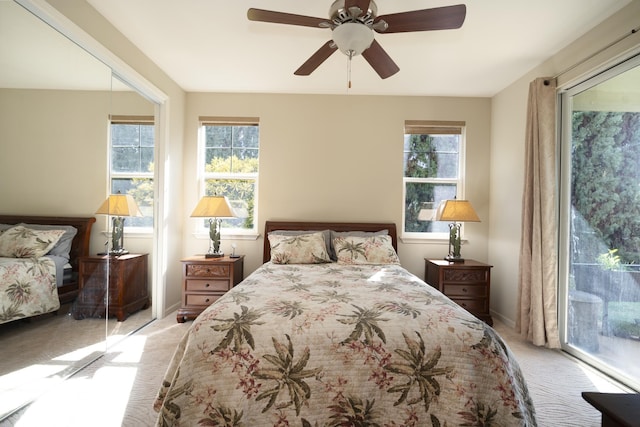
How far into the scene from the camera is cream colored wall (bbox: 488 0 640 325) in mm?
2756

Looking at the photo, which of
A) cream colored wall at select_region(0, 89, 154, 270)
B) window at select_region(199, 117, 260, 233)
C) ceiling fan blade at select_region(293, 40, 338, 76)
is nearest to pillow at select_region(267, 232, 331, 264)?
window at select_region(199, 117, 260, 233)

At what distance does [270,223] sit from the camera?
3730mm

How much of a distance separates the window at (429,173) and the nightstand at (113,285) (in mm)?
3050

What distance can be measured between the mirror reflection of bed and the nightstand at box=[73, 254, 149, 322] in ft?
0.30

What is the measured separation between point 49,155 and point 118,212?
0.76 meters

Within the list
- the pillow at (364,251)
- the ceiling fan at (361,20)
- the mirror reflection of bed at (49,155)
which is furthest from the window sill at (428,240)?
the mirror reflection of bed at (49,155)

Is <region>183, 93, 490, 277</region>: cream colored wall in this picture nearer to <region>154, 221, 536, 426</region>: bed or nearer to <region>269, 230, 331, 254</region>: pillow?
<region>269, 230, 331, 254</region>: pillow

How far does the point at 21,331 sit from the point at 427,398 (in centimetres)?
229

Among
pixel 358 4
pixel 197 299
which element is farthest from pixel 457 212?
pixel 197 299

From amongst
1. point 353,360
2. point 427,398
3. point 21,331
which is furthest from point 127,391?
point 427,398

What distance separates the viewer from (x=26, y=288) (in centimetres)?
186

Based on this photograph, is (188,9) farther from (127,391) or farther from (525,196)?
(525,196)

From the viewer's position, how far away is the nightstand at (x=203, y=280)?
3.25m

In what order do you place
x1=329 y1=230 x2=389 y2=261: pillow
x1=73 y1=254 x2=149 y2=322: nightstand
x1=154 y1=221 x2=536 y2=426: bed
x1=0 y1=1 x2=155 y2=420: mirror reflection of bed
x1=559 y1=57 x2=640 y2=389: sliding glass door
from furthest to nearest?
x1=329 y1=230 x2=389 y2=261: pillow, x1=73 y1=254 x2=149 y2=322: nightstand, x1=559 y1=57 x2=640 y2=389: sliding glass door, x1=0 y1=1 x2=155 y2=420: mirror reflection of bed, x1=154 y1=221 x2=536 y2=426: bed
